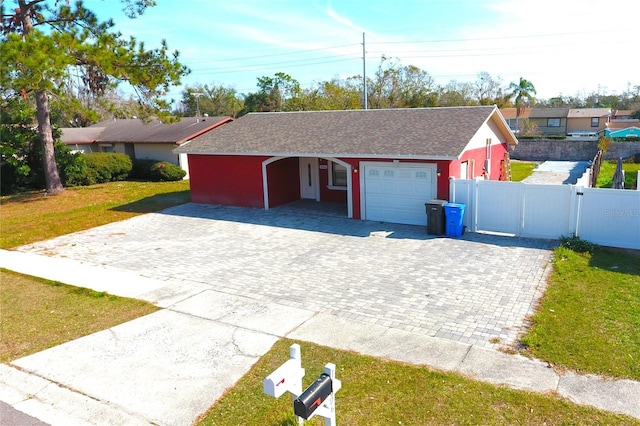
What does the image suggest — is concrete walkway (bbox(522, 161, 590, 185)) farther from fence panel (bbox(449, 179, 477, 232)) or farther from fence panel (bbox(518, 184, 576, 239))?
fence panel (bbox(518, 184, 576, 239))

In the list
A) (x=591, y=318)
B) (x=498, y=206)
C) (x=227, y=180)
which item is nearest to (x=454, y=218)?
(x=498, y=206)

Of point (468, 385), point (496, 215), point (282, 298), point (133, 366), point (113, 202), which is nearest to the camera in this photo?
point (468, 385)

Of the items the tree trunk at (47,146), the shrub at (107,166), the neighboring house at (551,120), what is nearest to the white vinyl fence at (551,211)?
the tree trunk at (47,146)

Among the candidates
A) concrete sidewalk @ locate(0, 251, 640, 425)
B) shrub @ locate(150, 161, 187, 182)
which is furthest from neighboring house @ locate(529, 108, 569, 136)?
concrete sidewalk @ locate(0, 251, 640, 425)

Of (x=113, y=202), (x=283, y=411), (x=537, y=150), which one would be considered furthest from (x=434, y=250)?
(x=537, y=150)

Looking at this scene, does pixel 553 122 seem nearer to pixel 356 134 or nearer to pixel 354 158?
pixel 356 134

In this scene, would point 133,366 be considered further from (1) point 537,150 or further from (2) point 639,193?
(1) point 537,150
